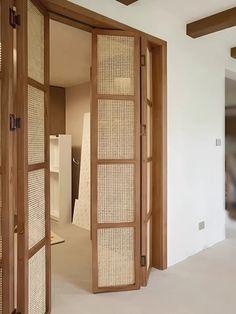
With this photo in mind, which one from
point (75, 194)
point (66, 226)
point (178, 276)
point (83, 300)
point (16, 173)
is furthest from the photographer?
point (75, 194)

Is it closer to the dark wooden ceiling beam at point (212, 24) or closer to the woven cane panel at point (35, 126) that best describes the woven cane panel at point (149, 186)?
the woven cane panel at point (35, 126)

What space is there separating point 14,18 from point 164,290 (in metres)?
2.33

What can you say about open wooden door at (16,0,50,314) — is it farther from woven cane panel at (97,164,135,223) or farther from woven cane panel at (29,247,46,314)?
woven cane panel at (97,164,135,223)

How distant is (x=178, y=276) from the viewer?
8.87 feet

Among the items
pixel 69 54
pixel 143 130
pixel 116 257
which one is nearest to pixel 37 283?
pixel 116 257

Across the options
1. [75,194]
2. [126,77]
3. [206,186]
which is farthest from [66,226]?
[126,77]

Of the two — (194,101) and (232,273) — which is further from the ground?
(194,101)

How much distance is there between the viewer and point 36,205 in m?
1.89

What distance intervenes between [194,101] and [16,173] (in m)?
2.27

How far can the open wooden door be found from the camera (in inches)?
65.9

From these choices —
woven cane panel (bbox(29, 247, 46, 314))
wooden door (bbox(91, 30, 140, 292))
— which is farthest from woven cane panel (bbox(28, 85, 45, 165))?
woven cane panel (bbox(29, 247, 46, 314))

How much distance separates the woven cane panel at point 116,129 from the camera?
2.39 m

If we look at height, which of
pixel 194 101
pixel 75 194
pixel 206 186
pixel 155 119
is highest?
pixel 194 101

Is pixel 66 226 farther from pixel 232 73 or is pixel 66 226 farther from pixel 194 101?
pixel 232 73
